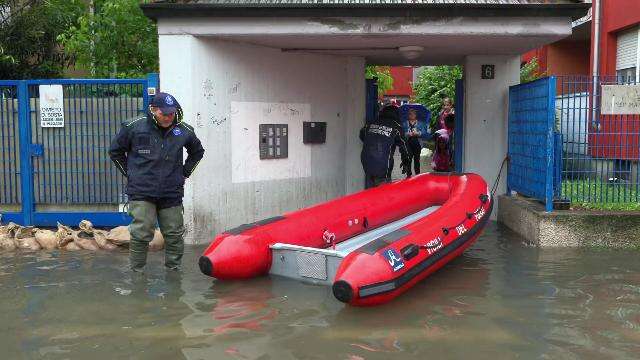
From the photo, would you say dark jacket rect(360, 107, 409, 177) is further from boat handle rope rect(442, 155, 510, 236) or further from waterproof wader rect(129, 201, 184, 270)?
waterproof wader rect(129, 201, 184, 270)

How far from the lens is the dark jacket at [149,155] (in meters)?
5.91

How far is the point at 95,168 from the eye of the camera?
7941mm

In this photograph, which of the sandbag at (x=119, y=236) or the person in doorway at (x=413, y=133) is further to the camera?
the person in doorway at (x=413, y=133)

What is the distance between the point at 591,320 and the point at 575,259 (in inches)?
82.9

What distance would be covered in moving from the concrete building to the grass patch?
1.73m

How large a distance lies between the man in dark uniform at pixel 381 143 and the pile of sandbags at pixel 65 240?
3053mm

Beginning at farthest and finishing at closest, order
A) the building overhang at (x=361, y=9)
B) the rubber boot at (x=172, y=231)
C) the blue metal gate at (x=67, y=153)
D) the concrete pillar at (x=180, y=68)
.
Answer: the blue metal gate at (x=67, y=153) → the concrete pillar at (x=180, y=68) → the building overhang at (x=361, y=9) → the rubber boot at (x=172, y=231)

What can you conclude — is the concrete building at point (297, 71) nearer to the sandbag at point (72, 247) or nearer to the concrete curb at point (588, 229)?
the sandbag at point (72, 247)

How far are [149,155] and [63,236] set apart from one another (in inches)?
88.1

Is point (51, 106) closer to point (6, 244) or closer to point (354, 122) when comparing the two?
point (6, 244)

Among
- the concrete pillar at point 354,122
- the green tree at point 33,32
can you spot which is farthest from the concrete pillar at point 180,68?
the green tree at point 33,32

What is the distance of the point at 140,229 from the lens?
19.7 ft

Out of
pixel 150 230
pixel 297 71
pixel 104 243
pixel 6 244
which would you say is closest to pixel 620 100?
pixel 297 71

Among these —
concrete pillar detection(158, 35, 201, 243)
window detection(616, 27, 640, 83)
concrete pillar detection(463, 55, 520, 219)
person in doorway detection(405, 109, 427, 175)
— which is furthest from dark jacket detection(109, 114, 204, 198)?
window detection(616, 27, 640, 83)
